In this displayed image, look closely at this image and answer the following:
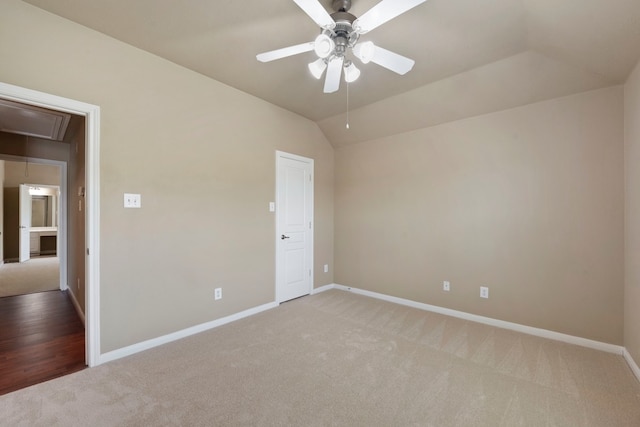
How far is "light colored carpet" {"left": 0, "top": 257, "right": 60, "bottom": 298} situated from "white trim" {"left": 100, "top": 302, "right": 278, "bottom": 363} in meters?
3.53

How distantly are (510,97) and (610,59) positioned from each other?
0.75 m

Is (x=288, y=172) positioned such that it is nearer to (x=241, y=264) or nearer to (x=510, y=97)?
(x=241, y=264)

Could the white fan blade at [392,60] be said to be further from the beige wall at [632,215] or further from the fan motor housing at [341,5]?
the beige wall at [632,215]

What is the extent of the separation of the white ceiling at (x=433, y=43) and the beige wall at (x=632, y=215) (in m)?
0.25

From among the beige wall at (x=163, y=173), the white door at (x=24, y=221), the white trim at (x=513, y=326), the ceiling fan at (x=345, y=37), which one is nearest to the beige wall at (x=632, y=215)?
the white trim at (x=513, y=326)

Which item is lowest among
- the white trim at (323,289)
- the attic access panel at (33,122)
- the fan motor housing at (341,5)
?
the white trim at (323,289)

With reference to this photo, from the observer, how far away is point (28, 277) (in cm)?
520

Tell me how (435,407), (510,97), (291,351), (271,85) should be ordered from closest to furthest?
(435,407) < (291,351) < (510,97) < (271,85)

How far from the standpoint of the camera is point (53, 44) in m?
1.97

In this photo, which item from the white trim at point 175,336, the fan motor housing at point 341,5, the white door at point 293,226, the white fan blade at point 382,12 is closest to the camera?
the white fan blade at point 382,12

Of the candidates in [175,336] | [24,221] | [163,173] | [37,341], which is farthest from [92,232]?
[24,221]

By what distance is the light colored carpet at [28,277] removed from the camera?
441 cm

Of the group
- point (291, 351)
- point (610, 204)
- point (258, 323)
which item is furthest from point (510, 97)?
point (258, 323)

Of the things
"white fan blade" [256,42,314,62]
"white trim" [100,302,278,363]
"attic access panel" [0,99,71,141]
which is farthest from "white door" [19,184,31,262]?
"white fan blade" [256,42,314,62]
